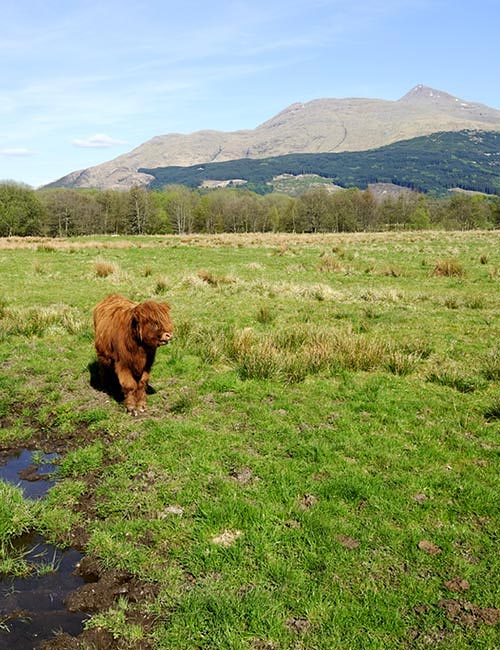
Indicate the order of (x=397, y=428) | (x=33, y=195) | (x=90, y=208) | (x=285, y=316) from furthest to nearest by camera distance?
(x=90, y=208), (x=33, y=195), (x=285, y=316), (x=397, y=428)

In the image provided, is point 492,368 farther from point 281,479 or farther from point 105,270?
point 105,270

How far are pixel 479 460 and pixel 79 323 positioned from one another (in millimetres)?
9717

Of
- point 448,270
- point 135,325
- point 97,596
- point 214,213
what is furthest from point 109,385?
point 214,213

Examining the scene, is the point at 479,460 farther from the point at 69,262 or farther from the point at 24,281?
the point at 69,262

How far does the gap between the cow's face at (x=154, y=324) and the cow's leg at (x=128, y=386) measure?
70 centimetres

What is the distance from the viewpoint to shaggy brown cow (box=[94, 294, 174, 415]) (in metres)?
6.84

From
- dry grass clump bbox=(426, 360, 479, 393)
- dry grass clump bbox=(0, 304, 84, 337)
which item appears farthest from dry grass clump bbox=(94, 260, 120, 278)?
dry grass clump bbox=(426, 360, 479, 393)

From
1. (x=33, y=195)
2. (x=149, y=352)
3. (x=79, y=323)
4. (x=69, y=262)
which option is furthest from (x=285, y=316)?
(x=33, y=195)

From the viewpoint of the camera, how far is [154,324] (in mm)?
6812

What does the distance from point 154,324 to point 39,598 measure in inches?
148

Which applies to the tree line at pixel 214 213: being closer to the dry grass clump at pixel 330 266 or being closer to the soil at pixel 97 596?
the dry grass clump at pixel 330 266

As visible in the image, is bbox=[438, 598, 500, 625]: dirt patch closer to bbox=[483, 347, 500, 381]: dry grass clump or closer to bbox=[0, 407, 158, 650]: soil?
bbox=[0, 407, 158, 650]: soil

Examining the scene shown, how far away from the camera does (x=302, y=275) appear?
2120cm

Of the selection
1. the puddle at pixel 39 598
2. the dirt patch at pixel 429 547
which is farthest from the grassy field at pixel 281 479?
the puddle at pixel 39 598
